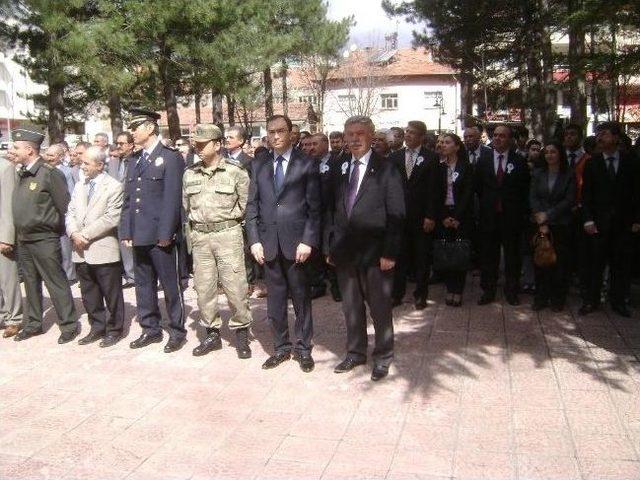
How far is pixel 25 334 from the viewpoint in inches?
252

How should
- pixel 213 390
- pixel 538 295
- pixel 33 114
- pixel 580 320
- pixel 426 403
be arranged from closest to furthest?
pixel 426 403 → pixel 213 390 → pixel 580 320 → pixel 538 295 → pixel 33 114

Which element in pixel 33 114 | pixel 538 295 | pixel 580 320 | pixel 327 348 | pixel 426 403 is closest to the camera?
pixel 426 403

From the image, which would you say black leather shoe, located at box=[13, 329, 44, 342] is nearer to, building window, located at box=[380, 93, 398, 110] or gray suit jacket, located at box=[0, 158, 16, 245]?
gray suit jacket, located at box=[0, 158, 16, 245]

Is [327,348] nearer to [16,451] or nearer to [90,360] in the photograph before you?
[90,360]

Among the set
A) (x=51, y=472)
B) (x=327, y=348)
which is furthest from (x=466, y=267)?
(x=51, y=472)

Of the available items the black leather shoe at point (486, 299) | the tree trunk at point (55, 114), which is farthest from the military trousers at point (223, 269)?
the tree trunk at point (55, 114)

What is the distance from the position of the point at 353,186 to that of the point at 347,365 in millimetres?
1423

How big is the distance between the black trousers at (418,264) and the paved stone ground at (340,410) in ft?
2.89

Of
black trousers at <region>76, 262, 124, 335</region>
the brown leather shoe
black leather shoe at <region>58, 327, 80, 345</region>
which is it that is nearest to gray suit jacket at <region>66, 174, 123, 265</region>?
black trousers at <region>76, 262, 124, 335</region>

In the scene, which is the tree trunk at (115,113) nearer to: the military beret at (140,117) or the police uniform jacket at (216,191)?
the military beret at (140,117)

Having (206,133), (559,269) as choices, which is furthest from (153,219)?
(559,269)

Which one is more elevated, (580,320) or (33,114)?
(33,114)

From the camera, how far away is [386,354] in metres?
5.01

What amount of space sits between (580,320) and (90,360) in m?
4.63
